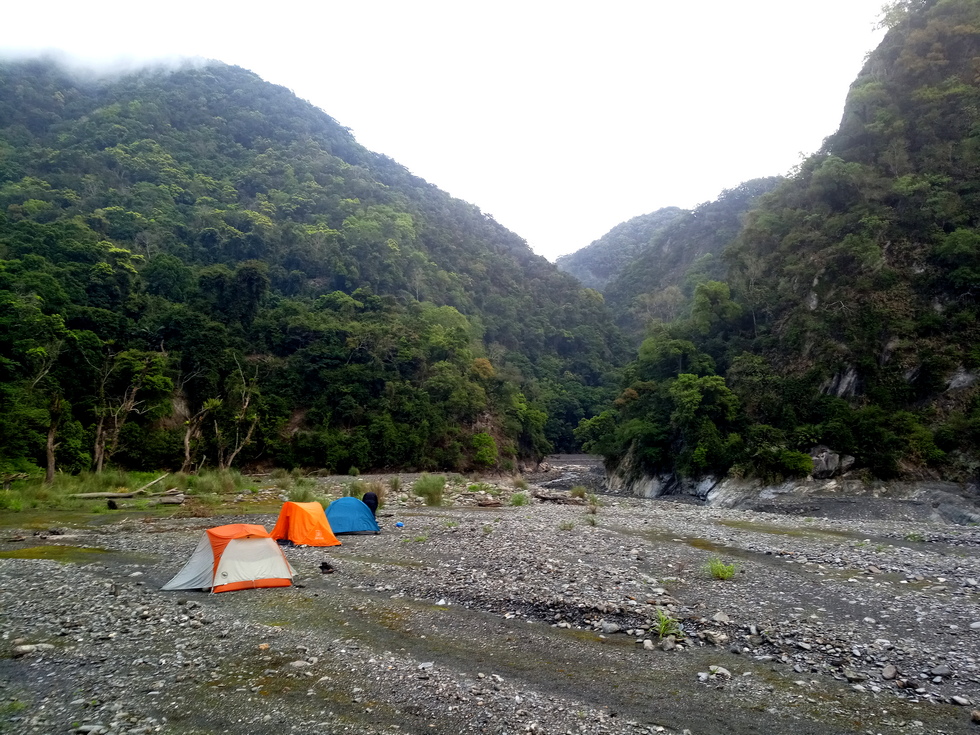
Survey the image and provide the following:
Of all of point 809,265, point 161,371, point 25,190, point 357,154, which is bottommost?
point 161,371

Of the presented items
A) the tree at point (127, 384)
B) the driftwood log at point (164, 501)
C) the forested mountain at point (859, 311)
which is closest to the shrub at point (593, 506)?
the forested mountain at point (859, 311)

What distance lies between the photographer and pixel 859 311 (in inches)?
1457

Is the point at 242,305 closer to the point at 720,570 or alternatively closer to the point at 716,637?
the point at 720,570

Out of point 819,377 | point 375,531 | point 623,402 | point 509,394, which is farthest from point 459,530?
point 509,394

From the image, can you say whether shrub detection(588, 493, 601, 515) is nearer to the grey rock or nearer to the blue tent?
the blue tent

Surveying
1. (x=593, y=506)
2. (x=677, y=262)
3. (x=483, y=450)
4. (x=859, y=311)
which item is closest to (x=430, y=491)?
(x=593, y=506)

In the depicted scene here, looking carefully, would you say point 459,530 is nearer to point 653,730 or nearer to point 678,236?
point 653,730

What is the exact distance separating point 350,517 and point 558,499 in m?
16.4

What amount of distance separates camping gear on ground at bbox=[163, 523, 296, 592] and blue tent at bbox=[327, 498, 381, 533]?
19.6ft

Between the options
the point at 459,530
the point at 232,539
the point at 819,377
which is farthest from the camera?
the point at 819,377

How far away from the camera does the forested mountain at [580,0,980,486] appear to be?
105ft

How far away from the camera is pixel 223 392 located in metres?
49.3

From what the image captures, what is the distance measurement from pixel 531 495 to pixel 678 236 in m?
117

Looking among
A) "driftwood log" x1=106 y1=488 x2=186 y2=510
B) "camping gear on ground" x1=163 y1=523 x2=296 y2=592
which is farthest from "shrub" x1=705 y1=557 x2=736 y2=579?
"driftwood log" x1=106 y1=488 x2=186 y2=510
